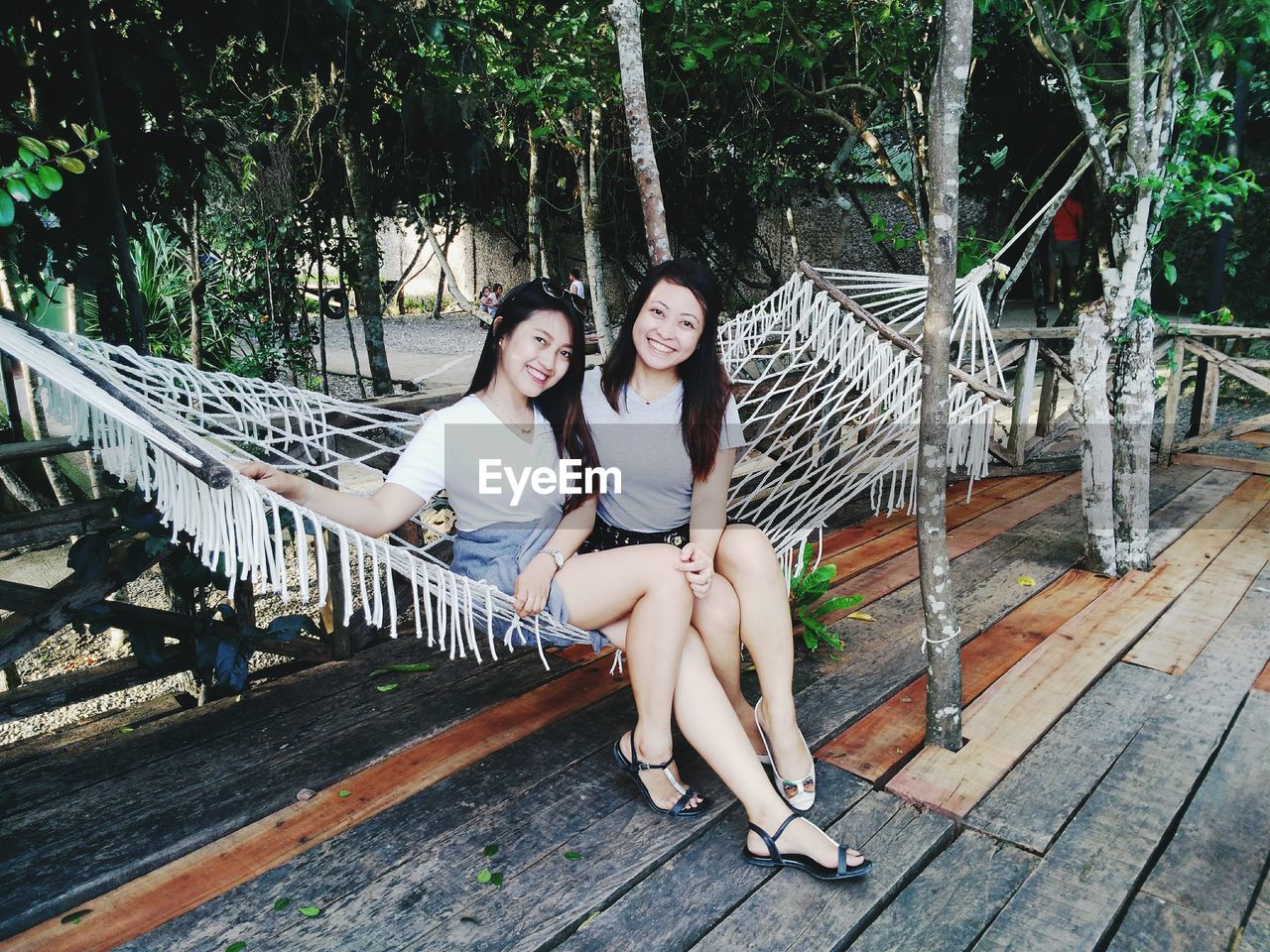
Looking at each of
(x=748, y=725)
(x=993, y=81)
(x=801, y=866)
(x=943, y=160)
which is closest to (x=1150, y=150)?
(x=943, y=160)

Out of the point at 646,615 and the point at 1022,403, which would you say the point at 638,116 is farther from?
the point at 1022,403

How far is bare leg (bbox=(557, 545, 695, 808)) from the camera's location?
1.26 meters

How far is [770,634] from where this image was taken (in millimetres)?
1319

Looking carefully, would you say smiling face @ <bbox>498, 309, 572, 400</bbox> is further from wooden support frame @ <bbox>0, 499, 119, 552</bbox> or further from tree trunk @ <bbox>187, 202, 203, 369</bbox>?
tree trunk @ <bbox>187, 202, 203, 369</bbox>

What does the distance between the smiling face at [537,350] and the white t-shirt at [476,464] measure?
0.27ft

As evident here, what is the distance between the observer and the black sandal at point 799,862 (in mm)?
1113

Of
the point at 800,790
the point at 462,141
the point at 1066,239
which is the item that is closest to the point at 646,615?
the point at 800,790

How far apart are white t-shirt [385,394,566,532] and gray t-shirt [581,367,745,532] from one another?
10 centimetres

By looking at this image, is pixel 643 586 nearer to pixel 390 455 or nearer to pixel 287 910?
pixel 287 910

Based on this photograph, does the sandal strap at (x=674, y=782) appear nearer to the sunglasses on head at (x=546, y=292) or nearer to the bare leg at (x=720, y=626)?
the bare leg at (x=720, y=626)

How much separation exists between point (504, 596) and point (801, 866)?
55cm

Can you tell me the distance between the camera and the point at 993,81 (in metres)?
4.41

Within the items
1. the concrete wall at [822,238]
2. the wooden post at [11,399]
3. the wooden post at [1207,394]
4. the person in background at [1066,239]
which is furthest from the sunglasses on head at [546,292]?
the concrete wall at [822,238]

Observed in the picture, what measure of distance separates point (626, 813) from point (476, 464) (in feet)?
1.92
